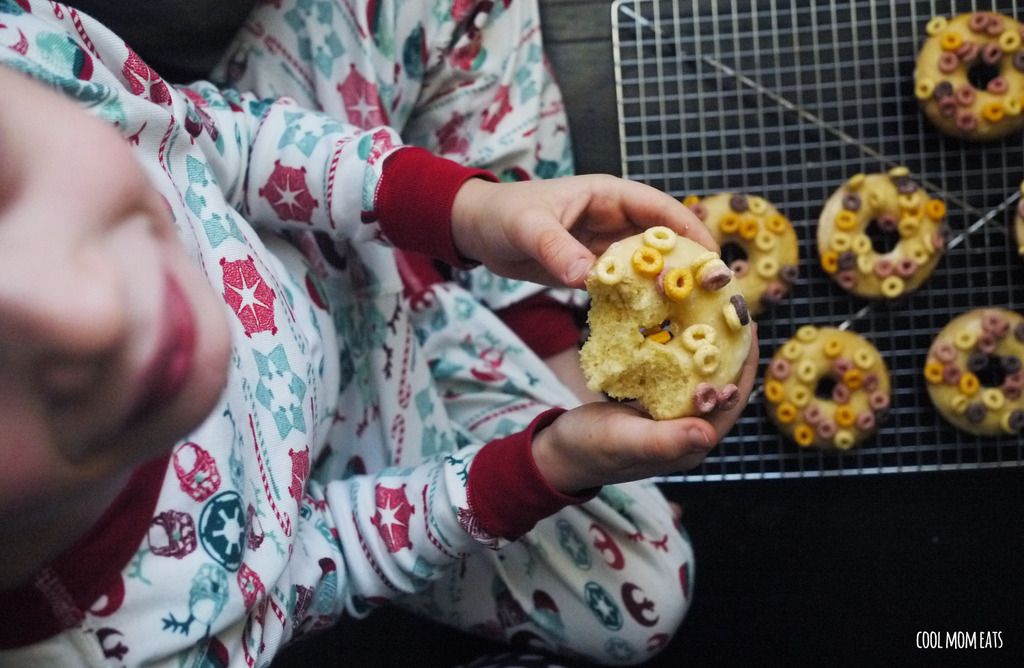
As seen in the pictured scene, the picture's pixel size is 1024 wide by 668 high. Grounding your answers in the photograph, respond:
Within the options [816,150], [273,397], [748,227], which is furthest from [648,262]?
[816,150]

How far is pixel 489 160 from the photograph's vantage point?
879mm

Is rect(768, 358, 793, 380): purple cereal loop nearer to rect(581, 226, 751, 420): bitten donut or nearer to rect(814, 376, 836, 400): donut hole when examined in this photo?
rect(814, 376, 836, 400): donut hole

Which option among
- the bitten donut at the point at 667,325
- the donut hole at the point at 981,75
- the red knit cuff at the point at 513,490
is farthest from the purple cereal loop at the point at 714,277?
the donut hole at the point at 981,75

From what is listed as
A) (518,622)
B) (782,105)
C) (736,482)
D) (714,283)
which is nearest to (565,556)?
(518,622)

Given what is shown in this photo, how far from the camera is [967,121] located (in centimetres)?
92

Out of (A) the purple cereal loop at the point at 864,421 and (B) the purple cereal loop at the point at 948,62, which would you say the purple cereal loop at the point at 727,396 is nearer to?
(A) the purple cereal loop at the point at 864,421

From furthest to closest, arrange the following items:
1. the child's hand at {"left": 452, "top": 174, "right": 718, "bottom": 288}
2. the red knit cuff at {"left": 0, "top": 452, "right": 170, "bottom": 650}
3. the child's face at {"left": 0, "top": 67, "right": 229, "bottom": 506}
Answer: the child's hand at {"left": 452, "top": 174, "right": 718, "bottom": 288} → the red knit cuff at {"left": 0, "top": 452, "right": 170, "bottom": 650} → the child's face at {"left": 0, "top": 67, "right": 229, "bottom": 506}

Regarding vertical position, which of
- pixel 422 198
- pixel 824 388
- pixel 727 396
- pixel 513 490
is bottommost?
pixel 824 388

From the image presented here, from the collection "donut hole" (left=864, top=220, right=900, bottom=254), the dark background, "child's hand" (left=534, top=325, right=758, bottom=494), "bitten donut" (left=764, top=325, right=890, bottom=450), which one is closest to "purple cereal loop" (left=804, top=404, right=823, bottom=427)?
"bitten donut" (left=764, top=325, right=890, bottom=450)

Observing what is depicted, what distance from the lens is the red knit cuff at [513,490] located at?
676 mm

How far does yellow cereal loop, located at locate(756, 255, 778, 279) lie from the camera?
0.93 meters

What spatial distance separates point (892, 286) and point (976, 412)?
0.15 m

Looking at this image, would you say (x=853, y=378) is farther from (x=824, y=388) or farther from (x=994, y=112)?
(x=994, y=112)

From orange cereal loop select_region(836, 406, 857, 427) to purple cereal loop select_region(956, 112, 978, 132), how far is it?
1.04ft
